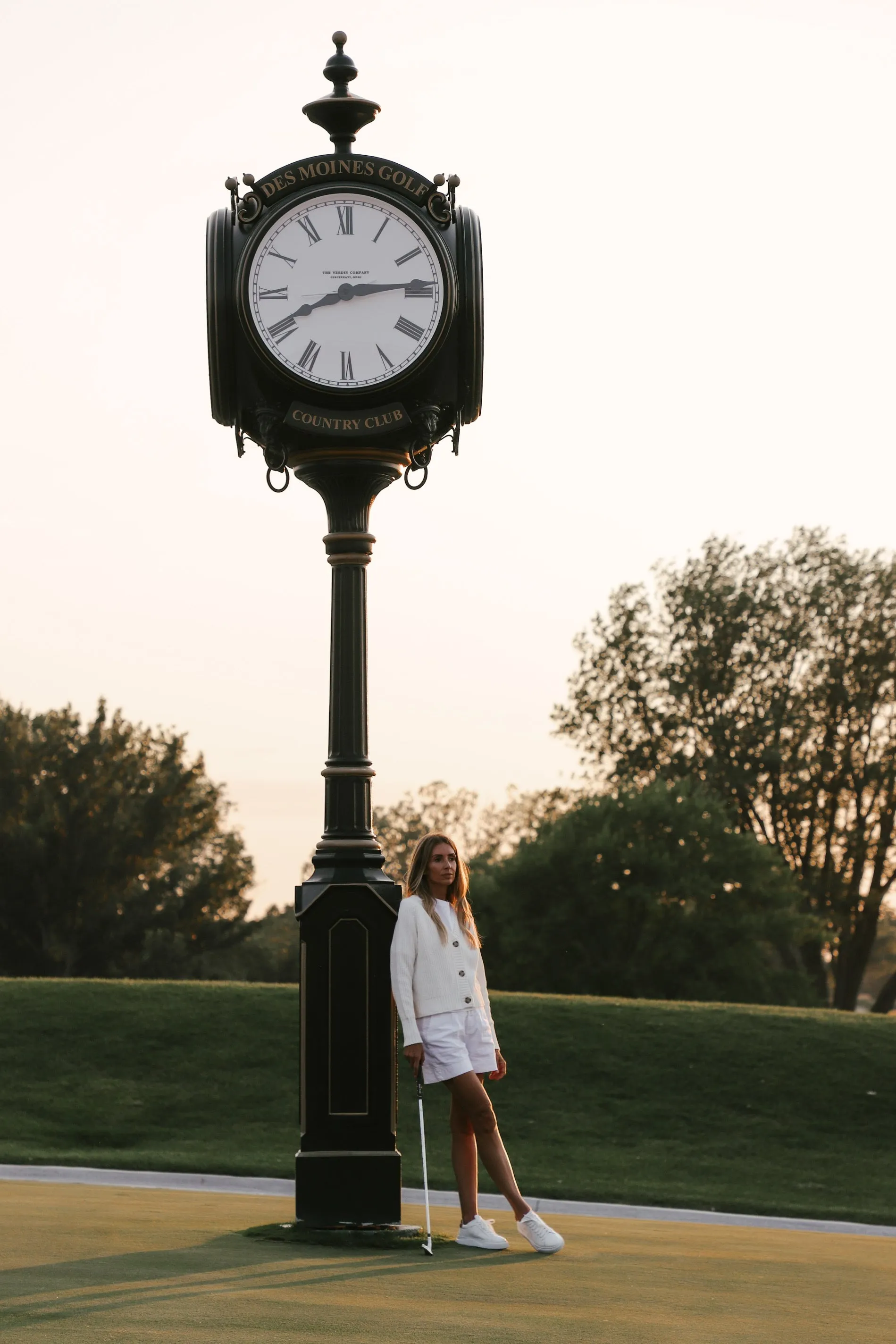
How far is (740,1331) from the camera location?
15.6ft

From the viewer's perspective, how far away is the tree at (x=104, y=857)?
40688 millimetres

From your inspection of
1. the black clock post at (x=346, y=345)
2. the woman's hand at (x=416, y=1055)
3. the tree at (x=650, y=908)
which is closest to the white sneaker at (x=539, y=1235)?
the woman's hand at (x=416, y=1055)

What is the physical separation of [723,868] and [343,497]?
28.6 metres

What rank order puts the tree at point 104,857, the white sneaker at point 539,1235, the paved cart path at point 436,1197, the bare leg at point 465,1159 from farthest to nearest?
the tree at point 104,857 → the paved cart path at point 436,1197 → the bare leg at point 465,1159 → the white sneaker at point 539,1235

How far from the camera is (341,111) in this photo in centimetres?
762

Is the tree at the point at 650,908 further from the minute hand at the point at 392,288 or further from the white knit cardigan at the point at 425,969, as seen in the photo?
the white knit cardigan at the point at 425,969

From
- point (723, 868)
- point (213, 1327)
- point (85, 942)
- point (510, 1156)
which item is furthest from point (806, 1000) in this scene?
point (213, 1327)

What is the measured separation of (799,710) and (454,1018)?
3232cm

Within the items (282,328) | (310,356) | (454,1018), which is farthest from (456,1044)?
(282,328)

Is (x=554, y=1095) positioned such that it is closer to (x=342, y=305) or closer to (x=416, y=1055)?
(x=416, y=1055)

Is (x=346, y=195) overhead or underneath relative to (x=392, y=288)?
overhead

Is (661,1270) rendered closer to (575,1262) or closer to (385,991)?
(575,1262)

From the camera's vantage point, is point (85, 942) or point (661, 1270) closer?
point (661, 1270)

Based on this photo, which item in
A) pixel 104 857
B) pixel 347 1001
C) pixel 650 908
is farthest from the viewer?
pixel 104 857
